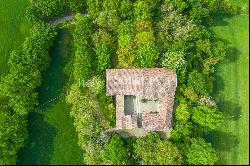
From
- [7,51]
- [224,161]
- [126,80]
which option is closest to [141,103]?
[126,80]

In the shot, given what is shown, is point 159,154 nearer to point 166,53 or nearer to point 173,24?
point 166,53

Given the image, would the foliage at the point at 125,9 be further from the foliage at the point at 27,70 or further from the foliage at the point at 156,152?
the foliage at the point at 156,152

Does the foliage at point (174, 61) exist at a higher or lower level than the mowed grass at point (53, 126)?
higher

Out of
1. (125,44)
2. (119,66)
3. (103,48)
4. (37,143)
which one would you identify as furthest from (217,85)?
(37,143)

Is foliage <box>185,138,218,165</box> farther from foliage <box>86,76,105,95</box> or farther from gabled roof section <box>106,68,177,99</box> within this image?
foliage <box>86,76,105,95</box>

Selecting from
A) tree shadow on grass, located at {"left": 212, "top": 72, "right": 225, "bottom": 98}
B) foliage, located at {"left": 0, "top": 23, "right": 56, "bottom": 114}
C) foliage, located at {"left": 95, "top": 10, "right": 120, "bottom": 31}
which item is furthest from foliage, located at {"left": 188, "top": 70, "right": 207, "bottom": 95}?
foliage, located at {"left": 0, "top": 23, "right": 56, "bottom": 114}

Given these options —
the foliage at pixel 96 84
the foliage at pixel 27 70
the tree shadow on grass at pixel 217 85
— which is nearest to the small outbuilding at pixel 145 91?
the foliage at pixel 96 84

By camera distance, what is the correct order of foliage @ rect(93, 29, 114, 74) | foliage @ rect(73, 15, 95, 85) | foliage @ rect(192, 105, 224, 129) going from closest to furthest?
foliage @ rect(192, 105, 224, 129) < foliage @ rect(73, 15, 95, 85) < foliage @ rect(93, 29, 114, 74)
